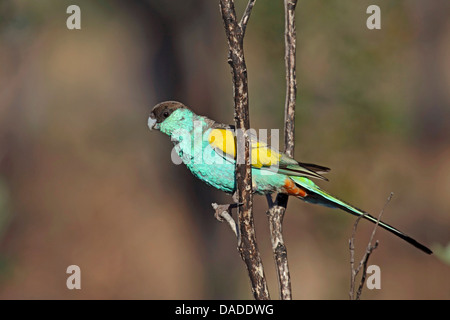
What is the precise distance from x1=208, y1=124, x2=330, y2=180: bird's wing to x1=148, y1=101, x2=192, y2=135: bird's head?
0.61 ft

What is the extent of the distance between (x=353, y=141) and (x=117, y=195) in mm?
4182

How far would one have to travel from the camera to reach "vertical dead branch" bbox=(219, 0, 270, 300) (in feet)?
6.56

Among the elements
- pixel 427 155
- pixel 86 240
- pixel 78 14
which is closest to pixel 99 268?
pixel 86 240

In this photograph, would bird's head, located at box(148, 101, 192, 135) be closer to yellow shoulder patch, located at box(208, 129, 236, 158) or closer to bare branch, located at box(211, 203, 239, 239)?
yellow shoulder patch, located at box(208, 129, 236, 158)

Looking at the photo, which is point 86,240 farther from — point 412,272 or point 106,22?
point 412,272

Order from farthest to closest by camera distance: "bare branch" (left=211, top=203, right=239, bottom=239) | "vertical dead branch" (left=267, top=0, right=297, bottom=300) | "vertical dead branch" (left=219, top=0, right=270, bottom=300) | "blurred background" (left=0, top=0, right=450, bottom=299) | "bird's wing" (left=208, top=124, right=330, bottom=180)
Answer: "blurred background" (left=0, top=0, right=450, bottom=299) → "bird's wing" (left=208, top=124, right=330, bottom=180) → "bare branch" (left=211, top=203, right=239, bottom=239) → "vertical dead branch" (left=267, top=0, right=297, bottom=300) → "vertical dead branch" (left=219, top=0, right=270, bottom=300)

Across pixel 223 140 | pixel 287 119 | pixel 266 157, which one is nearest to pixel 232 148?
pixel 223 140

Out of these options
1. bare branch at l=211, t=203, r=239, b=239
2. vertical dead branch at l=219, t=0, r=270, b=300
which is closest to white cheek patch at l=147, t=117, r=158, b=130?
bare branch at l=211, t=203, r=239, b=239

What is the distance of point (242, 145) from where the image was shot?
207cm

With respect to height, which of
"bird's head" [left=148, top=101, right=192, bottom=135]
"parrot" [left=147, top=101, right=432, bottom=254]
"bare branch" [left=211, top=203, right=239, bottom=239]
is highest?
"bird's head" [left=148, top=101, right=192, bottom=135]

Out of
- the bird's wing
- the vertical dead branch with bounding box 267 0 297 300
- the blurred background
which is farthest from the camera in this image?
the blurred background

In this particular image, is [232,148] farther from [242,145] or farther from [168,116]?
[242,145]

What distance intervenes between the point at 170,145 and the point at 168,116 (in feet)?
18.7

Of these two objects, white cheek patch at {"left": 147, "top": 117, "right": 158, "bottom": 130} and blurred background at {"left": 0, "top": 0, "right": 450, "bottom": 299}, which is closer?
white cheek patch at {"left": 147, "top": 117, "right": 158, "bottom": 130}
